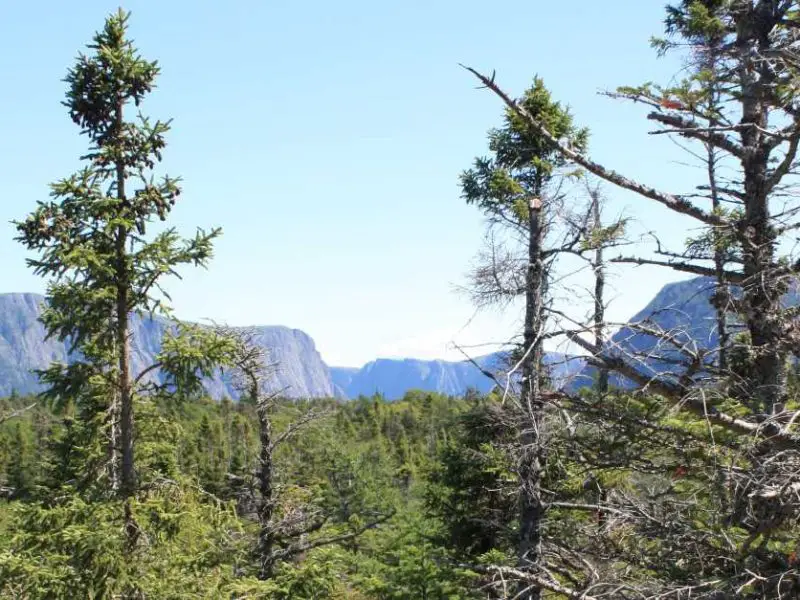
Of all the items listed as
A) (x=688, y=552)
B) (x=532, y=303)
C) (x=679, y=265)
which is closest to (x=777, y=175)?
(x=679, y=265)

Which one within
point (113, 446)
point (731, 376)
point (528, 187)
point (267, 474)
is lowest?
point (267, 474)

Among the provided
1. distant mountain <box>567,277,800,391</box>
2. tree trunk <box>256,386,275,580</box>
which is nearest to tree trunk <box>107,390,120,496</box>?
tree trunk <box>256,386,275,580</box>

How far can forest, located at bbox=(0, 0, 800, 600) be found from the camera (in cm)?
425

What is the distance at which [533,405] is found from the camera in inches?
301

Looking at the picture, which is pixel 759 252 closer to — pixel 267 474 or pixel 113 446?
pixel 113 446

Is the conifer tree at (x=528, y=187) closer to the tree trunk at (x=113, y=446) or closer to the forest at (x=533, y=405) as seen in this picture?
the forest at (x=533, y=405)

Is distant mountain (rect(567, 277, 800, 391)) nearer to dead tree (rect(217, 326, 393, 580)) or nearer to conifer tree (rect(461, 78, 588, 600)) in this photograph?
conifer tree (rect(461, 78, 588, 600))

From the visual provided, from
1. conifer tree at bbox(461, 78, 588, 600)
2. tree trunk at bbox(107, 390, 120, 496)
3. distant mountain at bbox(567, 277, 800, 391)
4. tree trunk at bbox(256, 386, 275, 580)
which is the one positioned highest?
conifer tree at bbox(461, 78, 588, 600)

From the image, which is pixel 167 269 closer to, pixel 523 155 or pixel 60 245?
pixel 60 245

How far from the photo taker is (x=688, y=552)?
178 inches

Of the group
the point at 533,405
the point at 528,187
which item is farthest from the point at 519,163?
the point at 533,405

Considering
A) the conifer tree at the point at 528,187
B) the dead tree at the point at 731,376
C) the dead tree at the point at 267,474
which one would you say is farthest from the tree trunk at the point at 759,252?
the dead tree at the point at 267,474

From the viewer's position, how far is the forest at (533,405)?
167 inches

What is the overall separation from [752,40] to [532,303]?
6.10 m
